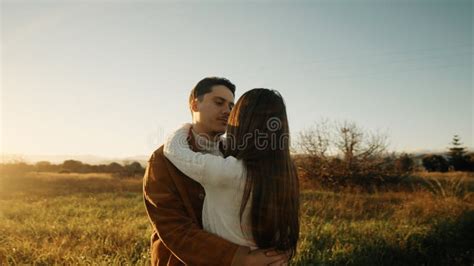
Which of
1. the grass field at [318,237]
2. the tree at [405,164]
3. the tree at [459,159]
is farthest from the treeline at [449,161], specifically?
the grass field at [318,237]

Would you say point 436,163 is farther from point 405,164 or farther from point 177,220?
point 177,220

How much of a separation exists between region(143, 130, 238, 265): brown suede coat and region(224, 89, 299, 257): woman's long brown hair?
241mm

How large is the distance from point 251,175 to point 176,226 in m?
0.57

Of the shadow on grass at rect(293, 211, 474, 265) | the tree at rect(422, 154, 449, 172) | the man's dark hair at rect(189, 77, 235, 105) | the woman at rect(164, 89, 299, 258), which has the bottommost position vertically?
the shadow on grass at rect(293, 211, 474, 265)

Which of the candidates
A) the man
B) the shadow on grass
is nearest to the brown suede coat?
the man

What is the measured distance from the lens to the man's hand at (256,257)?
6.40 feet

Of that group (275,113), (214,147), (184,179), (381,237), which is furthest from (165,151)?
(381,237)

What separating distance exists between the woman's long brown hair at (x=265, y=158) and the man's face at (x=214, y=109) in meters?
0.57

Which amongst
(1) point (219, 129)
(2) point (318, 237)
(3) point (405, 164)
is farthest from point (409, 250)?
(3) point (405, 164)

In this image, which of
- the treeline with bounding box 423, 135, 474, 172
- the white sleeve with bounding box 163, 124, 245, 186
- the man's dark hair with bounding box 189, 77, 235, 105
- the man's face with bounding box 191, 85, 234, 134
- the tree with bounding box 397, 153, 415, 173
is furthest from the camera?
the treeline with bounding box 423, 135, 474, 172

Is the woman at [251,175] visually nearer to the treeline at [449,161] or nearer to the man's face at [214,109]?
the man's face at [214,109]

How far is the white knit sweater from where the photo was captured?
1905mm

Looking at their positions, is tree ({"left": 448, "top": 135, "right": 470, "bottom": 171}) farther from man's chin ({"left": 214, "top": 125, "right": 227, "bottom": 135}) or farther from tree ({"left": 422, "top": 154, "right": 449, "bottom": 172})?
man's chin ({"left": 214, "top": 125, "right": 227, "bottom": 135})

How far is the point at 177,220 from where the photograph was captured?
2.09m
